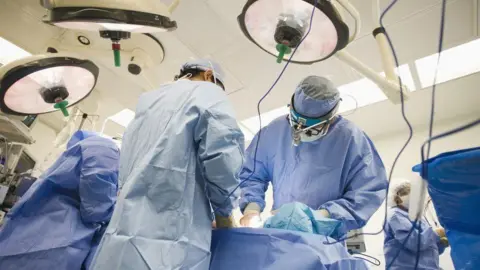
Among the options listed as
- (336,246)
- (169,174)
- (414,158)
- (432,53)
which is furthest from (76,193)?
(414,158)

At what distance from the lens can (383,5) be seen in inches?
81.0

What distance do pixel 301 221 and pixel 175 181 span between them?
40cm

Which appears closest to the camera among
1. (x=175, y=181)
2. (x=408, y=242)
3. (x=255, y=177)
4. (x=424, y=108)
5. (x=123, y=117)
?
(x=175, y=181)

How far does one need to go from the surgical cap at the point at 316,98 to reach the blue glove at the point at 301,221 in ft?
1.71

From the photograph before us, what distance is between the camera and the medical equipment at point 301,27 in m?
1.03

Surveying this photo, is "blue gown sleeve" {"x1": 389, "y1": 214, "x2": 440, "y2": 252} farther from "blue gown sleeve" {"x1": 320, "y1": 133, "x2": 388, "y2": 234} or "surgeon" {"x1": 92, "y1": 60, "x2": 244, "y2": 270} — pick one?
"surgeon" {"x1": 92, "y1": 60, "x2": 244, "y2": 270}

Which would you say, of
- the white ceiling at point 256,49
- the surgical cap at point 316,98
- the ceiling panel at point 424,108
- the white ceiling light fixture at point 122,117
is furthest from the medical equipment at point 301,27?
the white ceiling light fixture at point 122,117

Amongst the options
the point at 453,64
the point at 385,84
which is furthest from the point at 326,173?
the point at 453,64

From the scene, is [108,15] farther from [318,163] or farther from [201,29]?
[201,29]

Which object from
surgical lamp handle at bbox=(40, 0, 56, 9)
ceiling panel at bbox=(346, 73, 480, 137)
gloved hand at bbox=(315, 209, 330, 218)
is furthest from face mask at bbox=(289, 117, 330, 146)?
ceiling panel at bbox=(346, 73, 480, 137)

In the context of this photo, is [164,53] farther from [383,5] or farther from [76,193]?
[383,5]

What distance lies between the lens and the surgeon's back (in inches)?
35.7

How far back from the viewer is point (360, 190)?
1.29m

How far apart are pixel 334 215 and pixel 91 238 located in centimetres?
108
